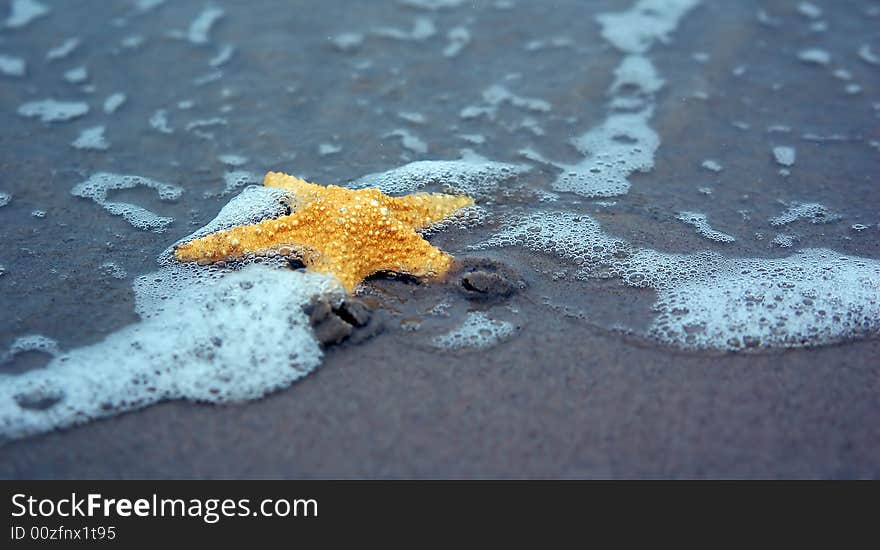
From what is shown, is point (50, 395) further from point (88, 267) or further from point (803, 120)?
point (803, 120)

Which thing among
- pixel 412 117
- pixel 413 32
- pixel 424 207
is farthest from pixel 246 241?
pixel 413 32

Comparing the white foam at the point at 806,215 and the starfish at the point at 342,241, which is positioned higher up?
the starfish at the point at 342,241

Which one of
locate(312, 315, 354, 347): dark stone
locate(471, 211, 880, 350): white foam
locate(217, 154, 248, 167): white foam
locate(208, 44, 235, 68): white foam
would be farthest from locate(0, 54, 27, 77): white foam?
locate(471, 211, 880, 350): white foam

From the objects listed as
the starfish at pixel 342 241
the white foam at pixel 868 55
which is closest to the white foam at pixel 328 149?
the starfish at pixel 342 241

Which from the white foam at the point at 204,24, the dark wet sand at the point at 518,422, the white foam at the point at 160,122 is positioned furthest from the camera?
the white foam at the point at 204,24

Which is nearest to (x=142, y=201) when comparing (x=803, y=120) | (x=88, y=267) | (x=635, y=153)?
(x=88, y=267)

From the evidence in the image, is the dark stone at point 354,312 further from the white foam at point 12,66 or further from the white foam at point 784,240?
the white foam at point 12,66
